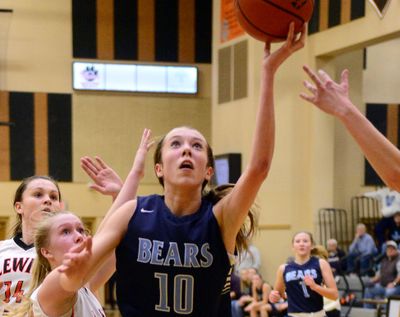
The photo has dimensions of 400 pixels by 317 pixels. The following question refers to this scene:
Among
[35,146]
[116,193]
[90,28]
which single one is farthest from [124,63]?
[116,193]

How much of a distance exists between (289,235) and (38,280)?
11375 millimetres

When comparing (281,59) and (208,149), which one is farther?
(208,149)

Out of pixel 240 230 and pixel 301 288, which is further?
pixel 301 288

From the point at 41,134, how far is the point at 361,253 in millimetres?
6925

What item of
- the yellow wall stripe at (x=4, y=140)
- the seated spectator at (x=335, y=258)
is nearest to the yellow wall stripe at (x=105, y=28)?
the yellow wall stripe at (x=4, y=140)

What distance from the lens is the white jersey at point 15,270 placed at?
4.25m

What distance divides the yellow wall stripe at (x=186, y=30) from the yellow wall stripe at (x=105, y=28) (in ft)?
4.81

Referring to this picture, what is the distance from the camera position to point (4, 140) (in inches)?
620

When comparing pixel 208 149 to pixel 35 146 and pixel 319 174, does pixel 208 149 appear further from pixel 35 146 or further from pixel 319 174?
pixel 35 146

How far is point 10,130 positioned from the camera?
1583 cm

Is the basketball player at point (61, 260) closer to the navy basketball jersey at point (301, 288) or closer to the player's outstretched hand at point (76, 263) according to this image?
the player's outstretched hand at point (76, 263)

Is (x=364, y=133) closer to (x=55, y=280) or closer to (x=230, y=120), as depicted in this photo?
(x=55, y=280)

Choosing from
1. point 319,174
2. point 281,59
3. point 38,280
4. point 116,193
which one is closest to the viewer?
point 281,59

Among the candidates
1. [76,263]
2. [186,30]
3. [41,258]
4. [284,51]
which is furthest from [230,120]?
[76,263]
